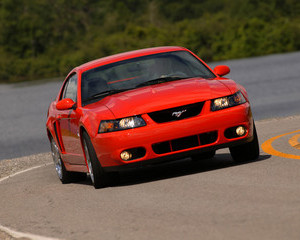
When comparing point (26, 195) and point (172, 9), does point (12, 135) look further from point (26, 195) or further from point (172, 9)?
point (172, 9)

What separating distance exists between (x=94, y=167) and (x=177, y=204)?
183 cm

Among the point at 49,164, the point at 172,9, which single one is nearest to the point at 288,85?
the point at 49,164

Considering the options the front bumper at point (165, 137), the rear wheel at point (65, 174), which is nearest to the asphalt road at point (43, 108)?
the rear wheel at point (65, 174)

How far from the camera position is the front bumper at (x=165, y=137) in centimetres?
883

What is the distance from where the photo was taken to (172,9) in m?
140

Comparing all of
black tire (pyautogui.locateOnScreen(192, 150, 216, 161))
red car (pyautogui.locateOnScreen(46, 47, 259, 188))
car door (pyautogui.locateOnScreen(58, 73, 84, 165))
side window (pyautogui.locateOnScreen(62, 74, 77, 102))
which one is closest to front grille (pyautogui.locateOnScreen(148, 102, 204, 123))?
red car (pyautogui.locateOnScreen(46, 47, 259, 188))

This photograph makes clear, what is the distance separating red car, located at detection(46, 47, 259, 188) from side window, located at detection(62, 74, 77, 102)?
0.29m

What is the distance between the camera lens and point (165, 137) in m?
8.84

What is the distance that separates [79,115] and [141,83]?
2.62 feet

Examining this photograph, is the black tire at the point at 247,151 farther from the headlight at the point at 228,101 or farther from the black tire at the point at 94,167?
the black tire at the point at 94,167

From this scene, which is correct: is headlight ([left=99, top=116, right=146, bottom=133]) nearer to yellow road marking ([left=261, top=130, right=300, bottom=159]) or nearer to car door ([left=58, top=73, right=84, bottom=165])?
car door ([left=58, top=73, right=84, bottom=165])

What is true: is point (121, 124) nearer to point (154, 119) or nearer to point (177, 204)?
point (154, 119)

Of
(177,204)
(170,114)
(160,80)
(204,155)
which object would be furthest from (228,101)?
(204,155)

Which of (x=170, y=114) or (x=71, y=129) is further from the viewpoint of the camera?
(x=71, y=129)
